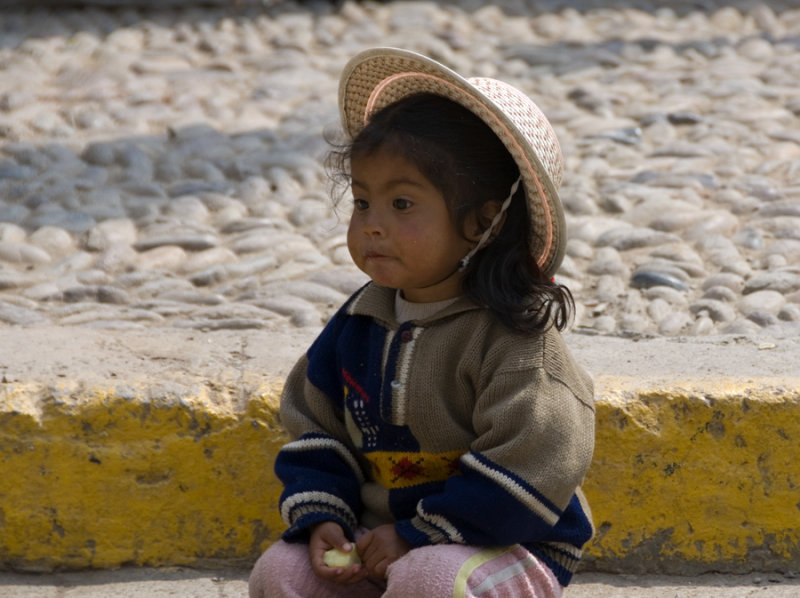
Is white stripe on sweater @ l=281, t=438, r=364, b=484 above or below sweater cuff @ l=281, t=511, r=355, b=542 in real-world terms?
above

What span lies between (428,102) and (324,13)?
6.02 m

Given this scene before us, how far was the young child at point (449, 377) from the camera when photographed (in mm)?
2098

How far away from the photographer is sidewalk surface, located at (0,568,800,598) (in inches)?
108

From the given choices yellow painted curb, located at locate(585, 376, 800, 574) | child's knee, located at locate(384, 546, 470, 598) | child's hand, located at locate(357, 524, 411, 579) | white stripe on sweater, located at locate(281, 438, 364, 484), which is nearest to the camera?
child's knee, located at locate(384, 546, 470, 598)

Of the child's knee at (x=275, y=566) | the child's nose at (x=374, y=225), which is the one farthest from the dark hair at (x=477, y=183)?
the child's knee at (x=275, y=566)

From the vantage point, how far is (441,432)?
2236 millimetres

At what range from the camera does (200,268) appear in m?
4.13

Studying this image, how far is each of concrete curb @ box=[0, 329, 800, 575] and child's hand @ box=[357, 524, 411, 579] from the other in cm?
62

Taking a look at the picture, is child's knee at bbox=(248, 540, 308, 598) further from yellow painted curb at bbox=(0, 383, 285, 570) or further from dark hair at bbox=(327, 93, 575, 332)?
dark hair at bbox=(327, 93, 575, 332)

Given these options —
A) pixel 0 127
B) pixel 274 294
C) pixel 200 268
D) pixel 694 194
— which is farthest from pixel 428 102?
pixel 0 127

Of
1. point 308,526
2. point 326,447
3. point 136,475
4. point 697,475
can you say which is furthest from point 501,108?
point 136,475

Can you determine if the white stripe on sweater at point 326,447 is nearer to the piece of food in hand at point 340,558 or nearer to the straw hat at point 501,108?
the piece of food in hand at point 340,558

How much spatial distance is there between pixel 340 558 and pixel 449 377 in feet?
1.37

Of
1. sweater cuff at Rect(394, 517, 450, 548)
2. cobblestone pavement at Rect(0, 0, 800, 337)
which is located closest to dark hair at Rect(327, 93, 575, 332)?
sweater cuff at Rect(394, 517, 450, 548)
